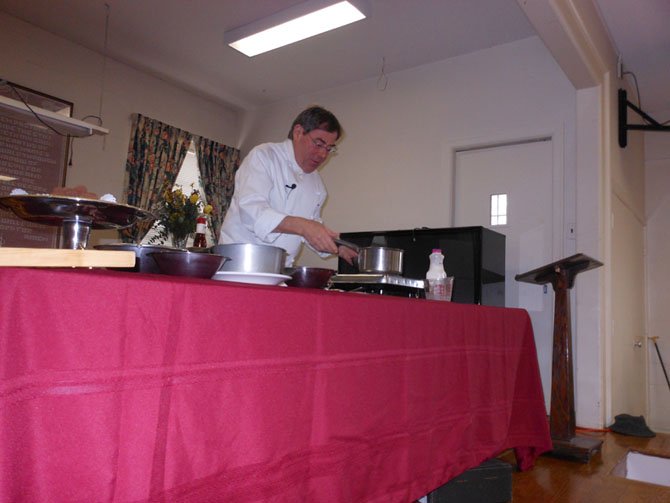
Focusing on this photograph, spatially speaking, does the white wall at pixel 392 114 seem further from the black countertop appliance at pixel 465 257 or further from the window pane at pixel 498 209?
the black countertop appliance at pixel 465 257

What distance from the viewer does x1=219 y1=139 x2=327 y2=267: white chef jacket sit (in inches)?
75.7

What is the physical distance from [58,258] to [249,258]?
0.49 meters

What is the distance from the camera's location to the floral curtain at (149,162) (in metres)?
4.77

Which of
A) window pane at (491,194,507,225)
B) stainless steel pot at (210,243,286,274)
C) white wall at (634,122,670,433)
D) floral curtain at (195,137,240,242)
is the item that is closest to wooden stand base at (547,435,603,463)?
window pane at (491,194,507,225)

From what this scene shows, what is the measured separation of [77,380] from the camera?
0.60 meters

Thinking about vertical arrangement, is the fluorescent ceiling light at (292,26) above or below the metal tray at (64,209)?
above

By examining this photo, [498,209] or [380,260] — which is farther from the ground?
[498,209]

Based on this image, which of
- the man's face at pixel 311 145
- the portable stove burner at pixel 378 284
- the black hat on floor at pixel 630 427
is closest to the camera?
the portable stove burner at pixel 378 284

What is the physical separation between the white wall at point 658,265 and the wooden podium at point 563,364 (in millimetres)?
2588

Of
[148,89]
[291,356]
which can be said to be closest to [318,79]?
[148,89]

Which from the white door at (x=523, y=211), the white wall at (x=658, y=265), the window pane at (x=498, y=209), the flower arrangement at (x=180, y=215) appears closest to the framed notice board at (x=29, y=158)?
the flower arrangement at (x=180, y=215)

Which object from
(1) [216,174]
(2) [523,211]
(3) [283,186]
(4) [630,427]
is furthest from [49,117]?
(4) [630,427]

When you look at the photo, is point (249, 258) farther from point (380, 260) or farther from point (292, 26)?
point (292, 26)

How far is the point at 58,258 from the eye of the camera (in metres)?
0.63
